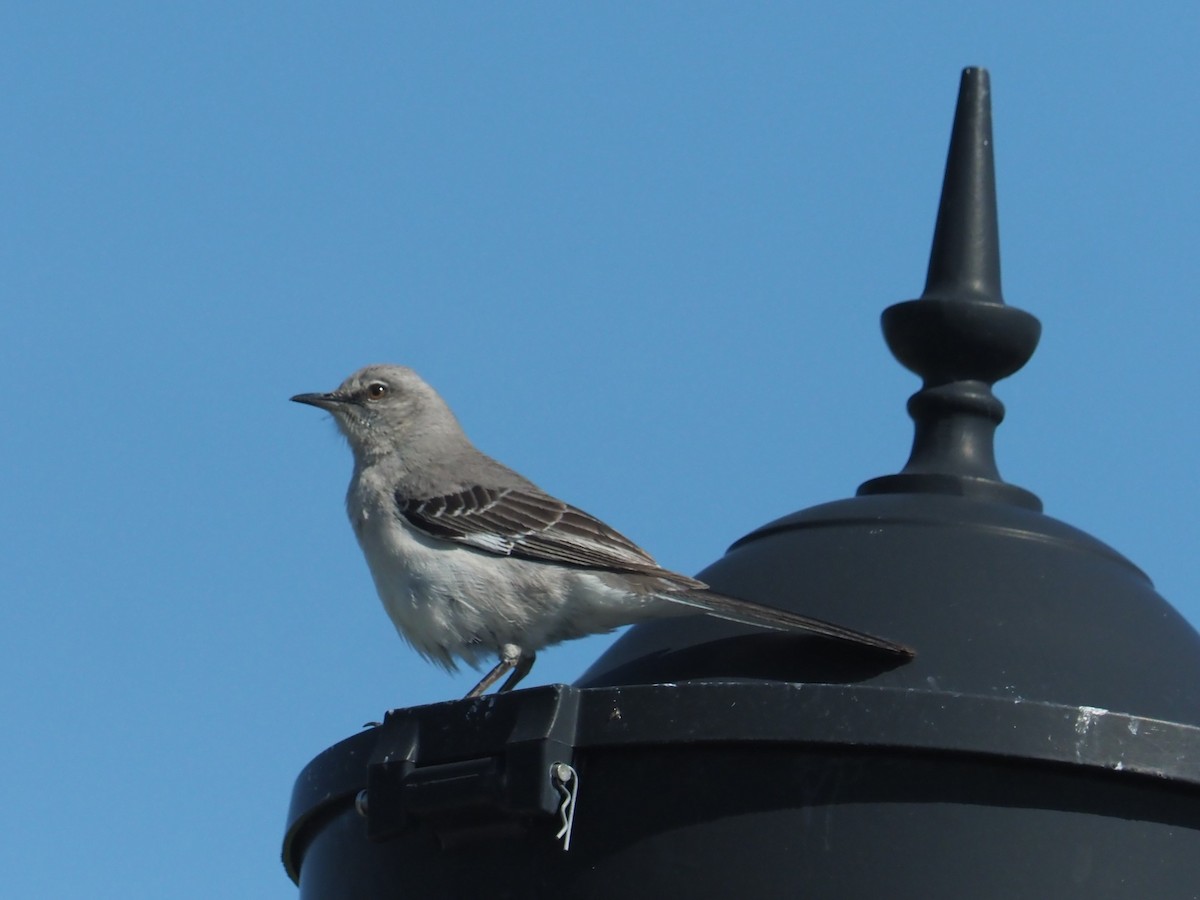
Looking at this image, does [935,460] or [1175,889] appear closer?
[1175,889]

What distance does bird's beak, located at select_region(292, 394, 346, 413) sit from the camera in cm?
888

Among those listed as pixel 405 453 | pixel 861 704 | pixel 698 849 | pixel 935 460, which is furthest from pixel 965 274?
pixel 405 453

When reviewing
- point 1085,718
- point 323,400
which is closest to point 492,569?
point 323,400

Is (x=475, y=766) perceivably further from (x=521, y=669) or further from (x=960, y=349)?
(x=521, y=669)

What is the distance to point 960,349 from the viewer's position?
177 inches

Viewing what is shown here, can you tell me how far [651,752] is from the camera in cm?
344

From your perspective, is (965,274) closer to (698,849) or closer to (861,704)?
(861,704)

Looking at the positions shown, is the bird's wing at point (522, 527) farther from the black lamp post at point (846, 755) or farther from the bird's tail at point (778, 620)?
the black lamp post at point (846, 755)

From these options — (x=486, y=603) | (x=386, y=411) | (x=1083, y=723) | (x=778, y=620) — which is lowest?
(x=1083, y=723)

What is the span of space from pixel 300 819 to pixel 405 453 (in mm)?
4418

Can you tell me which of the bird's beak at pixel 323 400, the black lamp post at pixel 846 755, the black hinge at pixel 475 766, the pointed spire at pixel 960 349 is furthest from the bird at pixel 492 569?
the black hinge at pixel 475 766

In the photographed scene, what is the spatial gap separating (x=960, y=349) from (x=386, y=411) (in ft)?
15.2

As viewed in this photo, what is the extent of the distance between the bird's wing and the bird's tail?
252 cm

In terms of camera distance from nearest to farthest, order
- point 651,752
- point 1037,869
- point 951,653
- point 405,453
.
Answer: point 1037,869 → point 651,752 → point 951,653 → point 405,453
